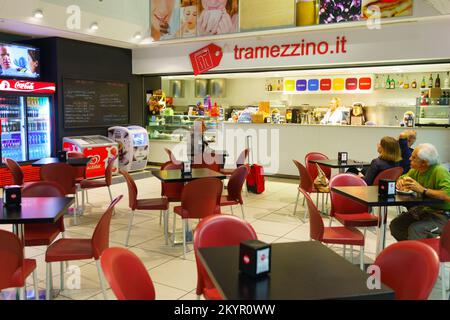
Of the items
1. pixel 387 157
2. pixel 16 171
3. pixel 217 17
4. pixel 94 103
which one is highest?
pixel 217 17

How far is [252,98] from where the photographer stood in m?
12.5

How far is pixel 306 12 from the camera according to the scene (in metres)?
7.80

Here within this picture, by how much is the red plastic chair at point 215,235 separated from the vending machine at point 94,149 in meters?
6.54

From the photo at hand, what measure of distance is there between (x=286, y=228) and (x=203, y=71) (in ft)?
16.2

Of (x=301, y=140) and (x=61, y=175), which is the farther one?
(x=301, y=140)

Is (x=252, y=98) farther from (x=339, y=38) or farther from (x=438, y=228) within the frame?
(x=438, y=228)

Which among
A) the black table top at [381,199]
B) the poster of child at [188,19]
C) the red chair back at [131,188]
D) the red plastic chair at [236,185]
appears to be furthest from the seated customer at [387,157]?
the poster of child at [188,19]

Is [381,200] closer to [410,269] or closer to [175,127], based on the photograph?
[410,269]

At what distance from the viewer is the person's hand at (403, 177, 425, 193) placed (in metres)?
3.68

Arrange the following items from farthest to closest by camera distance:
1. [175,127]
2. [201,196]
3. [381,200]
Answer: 1. [175,127]
2. [201,196]
3. [381,200]

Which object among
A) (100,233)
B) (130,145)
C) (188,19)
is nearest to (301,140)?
(188,19)

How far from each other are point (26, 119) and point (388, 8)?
6.76m

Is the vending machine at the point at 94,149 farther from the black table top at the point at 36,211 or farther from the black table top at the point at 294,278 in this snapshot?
the black table top at the point at 294,278

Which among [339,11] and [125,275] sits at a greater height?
[339,11]
